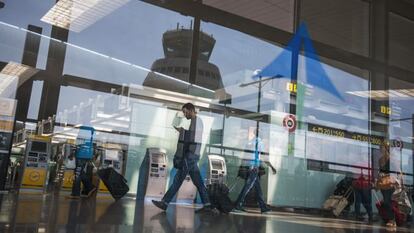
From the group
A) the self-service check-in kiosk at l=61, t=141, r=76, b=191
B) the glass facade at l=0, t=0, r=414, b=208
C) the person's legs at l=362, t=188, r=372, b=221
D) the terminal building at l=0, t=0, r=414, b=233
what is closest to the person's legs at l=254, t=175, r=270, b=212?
the terminal building at l=0, t=0, r=414, b=233

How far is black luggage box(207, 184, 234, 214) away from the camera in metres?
6.68

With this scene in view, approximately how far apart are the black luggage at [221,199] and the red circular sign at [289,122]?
3261mm

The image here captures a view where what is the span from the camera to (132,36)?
1048 cm

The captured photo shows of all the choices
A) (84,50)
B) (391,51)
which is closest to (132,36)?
(84,50)

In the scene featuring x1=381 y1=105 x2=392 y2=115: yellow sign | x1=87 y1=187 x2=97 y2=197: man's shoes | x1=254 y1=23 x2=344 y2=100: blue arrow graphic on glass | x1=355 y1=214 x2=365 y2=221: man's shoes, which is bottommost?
x1=355 y1=214 x2=365 y2=221: man's shoes

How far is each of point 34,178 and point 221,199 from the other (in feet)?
14.9

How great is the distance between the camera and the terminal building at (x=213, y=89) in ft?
30.7

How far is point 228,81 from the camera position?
35.2 feet

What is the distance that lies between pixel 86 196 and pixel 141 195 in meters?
1.09

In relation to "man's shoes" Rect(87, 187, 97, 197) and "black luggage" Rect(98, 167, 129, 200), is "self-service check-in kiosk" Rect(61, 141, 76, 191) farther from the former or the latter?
"black luggage" Rect(98, 167, 129, 200)

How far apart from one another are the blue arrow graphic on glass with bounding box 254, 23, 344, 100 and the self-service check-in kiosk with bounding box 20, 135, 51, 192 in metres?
5.24

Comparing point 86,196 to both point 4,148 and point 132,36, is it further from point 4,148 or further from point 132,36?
point 132,36

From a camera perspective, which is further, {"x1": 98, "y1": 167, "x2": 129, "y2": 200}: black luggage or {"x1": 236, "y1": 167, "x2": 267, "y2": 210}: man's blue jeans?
{"x1": 98, "y1": 167, "x2": 129, "y2": 200}: black luggage

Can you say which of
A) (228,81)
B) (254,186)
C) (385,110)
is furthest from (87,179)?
Answer: (385,110)
